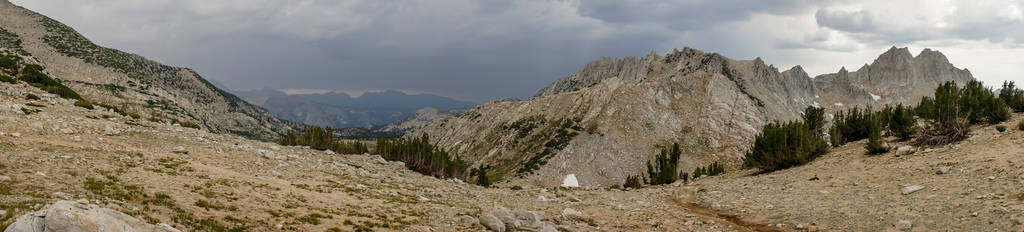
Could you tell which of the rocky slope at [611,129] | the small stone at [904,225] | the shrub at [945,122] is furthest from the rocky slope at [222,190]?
the rocky slope at [611,129]

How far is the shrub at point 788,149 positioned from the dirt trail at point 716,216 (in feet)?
26.4

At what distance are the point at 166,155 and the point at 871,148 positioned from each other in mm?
40566

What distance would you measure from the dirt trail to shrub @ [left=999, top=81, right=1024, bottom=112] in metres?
24.6

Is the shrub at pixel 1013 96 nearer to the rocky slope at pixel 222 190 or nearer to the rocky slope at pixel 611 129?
the rocky slope at pixel 222 190

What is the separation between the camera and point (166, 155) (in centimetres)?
2294

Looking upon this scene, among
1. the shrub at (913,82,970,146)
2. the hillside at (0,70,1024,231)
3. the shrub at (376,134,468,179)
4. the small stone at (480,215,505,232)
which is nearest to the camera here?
the hillside at (0,70,1024,231)

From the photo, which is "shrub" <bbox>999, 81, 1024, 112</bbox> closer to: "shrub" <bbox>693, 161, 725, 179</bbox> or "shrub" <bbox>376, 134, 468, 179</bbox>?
"shrub" <bbox>693, 161, 725, 179</bbox>

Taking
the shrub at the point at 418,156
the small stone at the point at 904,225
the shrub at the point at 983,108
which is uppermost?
the shrub at the point at 983,108

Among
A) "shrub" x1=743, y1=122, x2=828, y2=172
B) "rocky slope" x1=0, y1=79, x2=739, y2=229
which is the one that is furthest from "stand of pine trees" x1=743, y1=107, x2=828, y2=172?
"rocky slope" x1=0, y1=79, x2=739, y2=229

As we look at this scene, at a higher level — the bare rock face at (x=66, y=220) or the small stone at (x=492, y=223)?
the bare rock face at (x=66, y=220)

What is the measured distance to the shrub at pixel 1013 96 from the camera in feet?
110

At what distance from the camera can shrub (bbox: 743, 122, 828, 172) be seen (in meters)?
34.6

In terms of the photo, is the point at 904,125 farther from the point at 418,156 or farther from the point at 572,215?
the point at 418,156

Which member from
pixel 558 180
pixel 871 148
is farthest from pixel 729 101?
pixel 871 148
